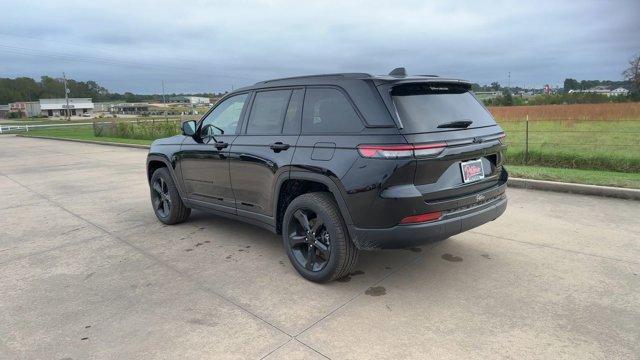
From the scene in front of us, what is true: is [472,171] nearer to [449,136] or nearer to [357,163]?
[449,136]

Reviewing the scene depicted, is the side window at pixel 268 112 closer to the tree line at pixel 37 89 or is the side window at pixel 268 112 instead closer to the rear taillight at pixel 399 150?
the rear taillight at pixel 399 150

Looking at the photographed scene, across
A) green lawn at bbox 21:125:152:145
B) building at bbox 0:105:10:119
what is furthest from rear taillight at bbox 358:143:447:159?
building at bbox 0:105:10:119

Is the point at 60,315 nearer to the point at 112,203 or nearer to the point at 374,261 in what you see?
the point at 374,261

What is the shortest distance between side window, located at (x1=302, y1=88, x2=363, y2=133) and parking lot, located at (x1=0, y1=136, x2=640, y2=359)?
4.40 ft

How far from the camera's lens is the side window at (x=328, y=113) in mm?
3557

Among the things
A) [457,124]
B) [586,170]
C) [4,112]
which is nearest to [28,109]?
[4,112]

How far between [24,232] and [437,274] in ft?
17.2

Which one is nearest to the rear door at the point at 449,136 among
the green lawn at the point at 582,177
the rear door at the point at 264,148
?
the rear door at the point at 264,148

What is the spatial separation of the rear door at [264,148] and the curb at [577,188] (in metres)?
4.92

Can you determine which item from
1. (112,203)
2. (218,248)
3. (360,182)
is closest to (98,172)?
(112,203)

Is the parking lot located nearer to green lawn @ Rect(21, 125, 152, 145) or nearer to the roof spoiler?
the roof spoiler

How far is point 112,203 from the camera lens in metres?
7.38

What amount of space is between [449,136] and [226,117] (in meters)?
2.53

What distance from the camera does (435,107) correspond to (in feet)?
11.9
